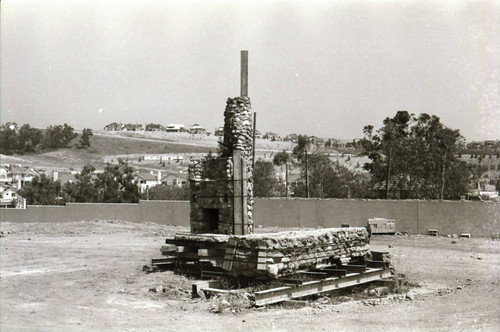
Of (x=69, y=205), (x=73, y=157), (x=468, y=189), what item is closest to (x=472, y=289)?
(x=69, y=205)

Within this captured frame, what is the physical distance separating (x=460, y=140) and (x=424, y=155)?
476cm

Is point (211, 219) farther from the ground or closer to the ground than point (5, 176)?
closer to the ground

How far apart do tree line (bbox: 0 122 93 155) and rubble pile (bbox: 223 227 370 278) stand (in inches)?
3358

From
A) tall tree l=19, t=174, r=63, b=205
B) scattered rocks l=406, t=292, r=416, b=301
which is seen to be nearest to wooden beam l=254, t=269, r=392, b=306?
scattered rocks l=406, t=292, r=416, b=301

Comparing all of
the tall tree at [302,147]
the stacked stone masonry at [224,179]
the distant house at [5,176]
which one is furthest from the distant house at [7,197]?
the stacked stone masonry at [224,179]

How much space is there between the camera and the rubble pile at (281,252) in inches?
→ 537

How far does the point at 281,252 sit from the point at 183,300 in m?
2.62

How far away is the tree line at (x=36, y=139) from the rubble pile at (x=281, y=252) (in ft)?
280

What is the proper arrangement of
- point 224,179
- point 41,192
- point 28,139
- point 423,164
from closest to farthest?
point 224,179 → point 423,164 → point 41,192 → point 28,139

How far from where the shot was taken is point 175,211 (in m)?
36.2

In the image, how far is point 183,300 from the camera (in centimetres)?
1379

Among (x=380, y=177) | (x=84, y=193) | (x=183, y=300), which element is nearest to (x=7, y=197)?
(x=84, y=193)

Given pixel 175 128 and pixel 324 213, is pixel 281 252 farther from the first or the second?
pixel 175 128

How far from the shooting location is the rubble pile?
13648 mm
